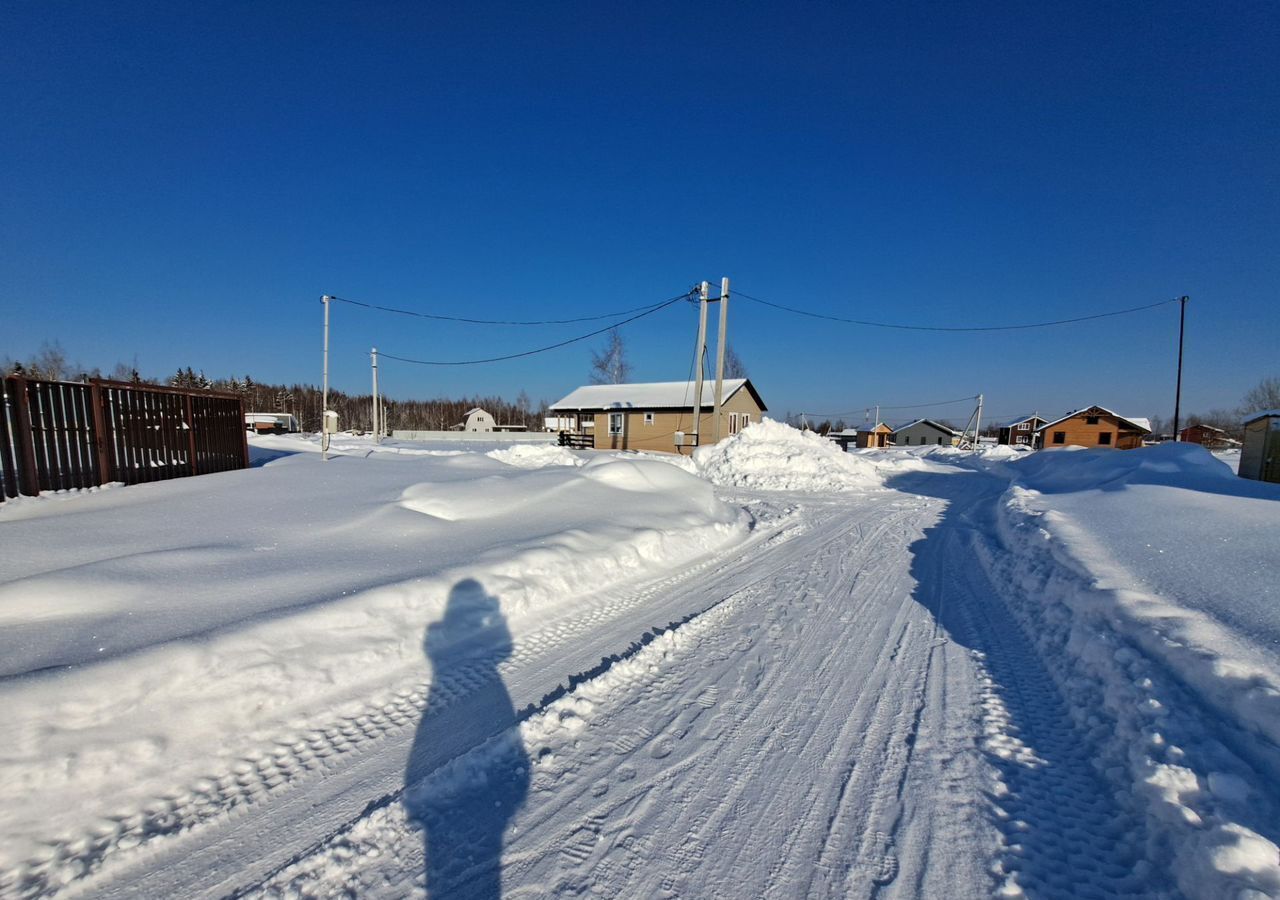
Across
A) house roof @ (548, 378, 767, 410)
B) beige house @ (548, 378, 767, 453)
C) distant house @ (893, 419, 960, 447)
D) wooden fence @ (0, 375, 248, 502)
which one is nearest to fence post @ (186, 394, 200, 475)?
wooden fence @ (0, 375, 248, 502)

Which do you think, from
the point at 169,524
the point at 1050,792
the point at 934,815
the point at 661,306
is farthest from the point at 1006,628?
the point at 661,306

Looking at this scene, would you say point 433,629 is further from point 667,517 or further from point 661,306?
point 661,306

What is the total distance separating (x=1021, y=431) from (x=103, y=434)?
244 ft

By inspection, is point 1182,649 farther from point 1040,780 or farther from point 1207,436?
point 1207,436

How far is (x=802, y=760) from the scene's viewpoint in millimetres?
2861

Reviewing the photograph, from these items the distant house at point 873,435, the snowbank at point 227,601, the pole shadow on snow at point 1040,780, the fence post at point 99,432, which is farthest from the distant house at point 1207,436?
the fence post at point 99,432

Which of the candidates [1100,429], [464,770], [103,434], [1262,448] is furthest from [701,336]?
[1100,429]

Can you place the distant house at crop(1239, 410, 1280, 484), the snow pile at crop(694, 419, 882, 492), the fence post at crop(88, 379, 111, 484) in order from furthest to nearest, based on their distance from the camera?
the snow pile at crop(694, 419, 882, 492) < the distant house at crop(1239, 410, 1280, 484) < the fence post at crop(88, 379, 111, 484)

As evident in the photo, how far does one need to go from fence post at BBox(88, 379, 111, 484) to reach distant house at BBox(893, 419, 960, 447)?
68919 millimetres

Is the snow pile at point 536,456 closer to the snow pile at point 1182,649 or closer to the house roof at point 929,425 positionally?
the snow pile at point 1182,649

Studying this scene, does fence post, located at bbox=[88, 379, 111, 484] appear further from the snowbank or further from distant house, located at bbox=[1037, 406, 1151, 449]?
distant house, located at bbox=[1037, 406, 1151, 449]

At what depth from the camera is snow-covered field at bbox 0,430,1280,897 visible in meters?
2.18

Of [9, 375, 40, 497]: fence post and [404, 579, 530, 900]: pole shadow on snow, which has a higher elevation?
[9, 375, 40, 497]: fence post

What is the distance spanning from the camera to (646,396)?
111ft
